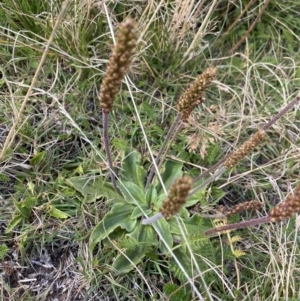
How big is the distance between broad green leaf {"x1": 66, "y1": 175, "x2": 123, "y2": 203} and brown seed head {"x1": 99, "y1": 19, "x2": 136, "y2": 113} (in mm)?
594

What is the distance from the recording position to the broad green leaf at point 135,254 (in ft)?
5.80

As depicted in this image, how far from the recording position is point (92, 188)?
6.17ft

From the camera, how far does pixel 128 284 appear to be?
180 centimetres

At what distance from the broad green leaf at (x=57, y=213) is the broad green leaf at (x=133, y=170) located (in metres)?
0.26

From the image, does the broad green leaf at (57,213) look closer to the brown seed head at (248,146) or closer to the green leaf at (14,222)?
the green leaf at (14,222)

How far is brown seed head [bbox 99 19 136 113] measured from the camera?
111cm

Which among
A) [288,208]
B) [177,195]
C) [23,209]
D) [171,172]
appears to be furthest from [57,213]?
[288,208]

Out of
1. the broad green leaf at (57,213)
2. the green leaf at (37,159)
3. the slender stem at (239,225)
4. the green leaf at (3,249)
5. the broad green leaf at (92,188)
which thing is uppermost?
the slender stem at (239,225)

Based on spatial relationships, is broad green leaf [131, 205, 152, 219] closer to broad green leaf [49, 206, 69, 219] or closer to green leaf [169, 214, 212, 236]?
green leaf [169, 214, 212, 236]

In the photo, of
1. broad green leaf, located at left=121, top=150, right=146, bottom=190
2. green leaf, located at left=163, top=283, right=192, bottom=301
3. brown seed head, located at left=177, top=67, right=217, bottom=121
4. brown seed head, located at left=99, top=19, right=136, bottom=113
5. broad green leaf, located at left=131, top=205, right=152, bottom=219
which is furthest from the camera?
broad green leaf, located at left=121, top=150, right=146, bottom=190

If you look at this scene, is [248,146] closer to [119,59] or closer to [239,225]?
[239,225]

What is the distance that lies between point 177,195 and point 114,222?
2.20ft

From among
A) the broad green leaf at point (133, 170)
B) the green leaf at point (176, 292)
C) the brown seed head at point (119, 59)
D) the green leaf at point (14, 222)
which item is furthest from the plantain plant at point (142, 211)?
the brown seed head at point (119, 59)

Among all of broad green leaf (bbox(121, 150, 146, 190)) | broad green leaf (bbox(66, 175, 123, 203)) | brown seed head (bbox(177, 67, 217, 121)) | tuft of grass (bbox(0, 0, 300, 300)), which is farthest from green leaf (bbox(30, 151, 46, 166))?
brown seed head (bbox(177, 67, 217, 121))
